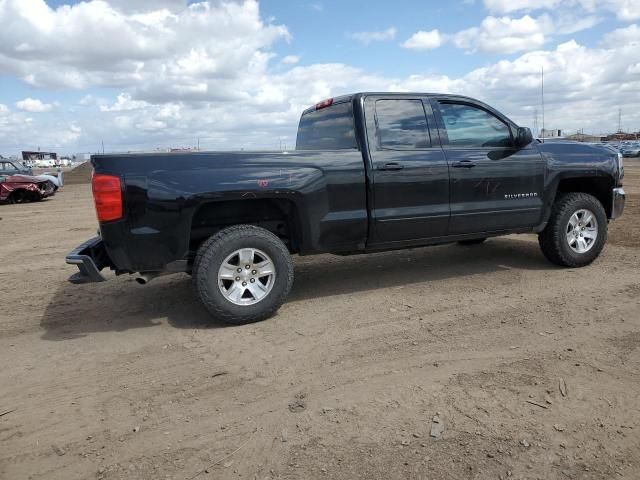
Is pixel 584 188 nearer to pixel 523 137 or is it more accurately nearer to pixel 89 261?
pixel 523 137

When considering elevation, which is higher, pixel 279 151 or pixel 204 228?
pixel 279 151

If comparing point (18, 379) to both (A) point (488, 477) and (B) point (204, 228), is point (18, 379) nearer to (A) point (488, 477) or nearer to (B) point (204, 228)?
(B) point (204, 228)

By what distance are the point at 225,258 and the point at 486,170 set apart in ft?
9.56

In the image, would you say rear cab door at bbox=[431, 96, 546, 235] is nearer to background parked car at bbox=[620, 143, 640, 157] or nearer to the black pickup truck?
the black pickup truck

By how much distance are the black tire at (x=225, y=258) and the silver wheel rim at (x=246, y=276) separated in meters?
0.03

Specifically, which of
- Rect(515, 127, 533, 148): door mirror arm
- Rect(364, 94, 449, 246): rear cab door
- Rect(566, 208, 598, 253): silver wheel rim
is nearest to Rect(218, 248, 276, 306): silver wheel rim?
Rect(364, 94, 449, 246): rear cab door

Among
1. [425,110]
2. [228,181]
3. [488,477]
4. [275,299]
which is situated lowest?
[488,477]

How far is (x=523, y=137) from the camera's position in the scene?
5.64m

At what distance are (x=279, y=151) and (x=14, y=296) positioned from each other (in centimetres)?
347

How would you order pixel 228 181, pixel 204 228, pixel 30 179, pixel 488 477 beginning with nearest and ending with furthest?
pixel 488 477 < pixel 228 181 < pixel 204 228 < pixel 30 179

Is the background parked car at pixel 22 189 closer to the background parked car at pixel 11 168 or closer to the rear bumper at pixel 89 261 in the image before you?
the background parked car at pixel 11 168

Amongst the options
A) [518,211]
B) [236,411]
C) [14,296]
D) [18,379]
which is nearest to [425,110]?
[518,211]

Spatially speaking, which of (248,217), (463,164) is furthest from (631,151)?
(248,217)

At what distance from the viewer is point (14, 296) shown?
18.8 feet
